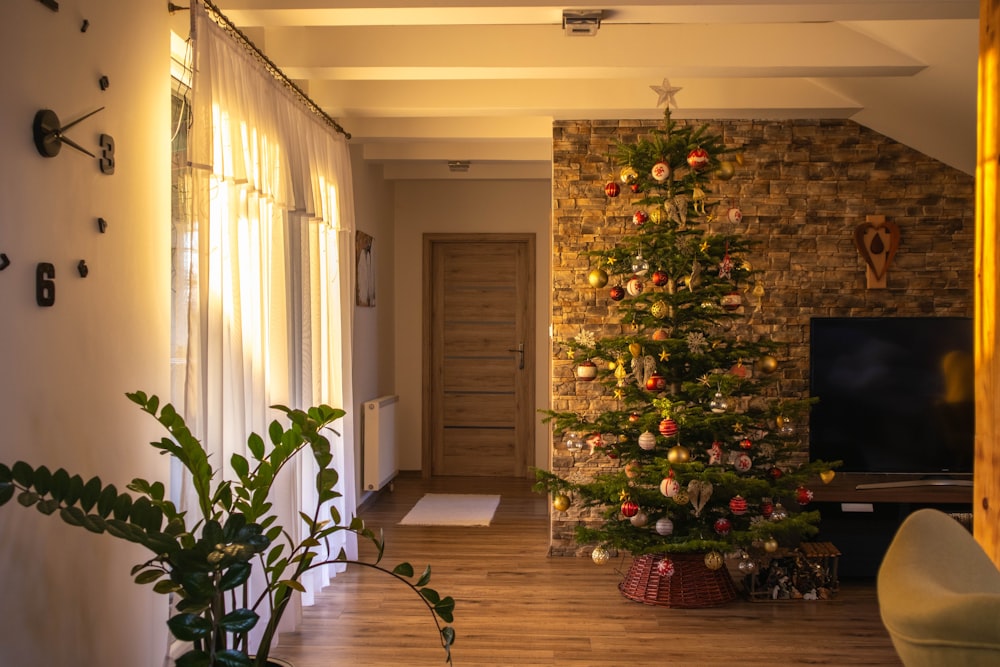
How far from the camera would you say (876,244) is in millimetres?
5332

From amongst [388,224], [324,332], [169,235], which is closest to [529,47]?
[324,332]

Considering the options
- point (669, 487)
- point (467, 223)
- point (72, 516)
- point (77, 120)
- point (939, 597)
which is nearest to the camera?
point (939, 597)

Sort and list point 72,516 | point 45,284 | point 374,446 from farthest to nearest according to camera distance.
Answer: point 374,446 < point 45,284 < point 72,516

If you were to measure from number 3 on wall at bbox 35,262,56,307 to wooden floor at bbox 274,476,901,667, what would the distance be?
6.22ft

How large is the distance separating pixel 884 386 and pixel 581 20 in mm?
2807

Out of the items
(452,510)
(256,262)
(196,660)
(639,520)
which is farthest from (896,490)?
(196,660)

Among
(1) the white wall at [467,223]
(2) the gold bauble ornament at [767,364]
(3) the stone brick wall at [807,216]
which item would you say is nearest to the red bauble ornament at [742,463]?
(2) the gold bauble ornament at [767,364]

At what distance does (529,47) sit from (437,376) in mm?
4345

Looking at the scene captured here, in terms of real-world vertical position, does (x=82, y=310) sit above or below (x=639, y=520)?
above

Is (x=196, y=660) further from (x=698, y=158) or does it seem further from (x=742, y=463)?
(x=698, y=158)

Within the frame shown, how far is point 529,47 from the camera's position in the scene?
4398 millimetres

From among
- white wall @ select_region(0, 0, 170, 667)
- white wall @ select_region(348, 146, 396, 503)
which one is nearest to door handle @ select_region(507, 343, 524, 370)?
white wall @ select_region(348, 146, 396, 503)

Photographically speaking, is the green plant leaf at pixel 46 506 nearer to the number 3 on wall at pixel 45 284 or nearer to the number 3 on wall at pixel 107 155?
the number 3 on wall at pixel 45 284

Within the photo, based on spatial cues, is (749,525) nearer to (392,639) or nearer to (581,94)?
(392,639)
